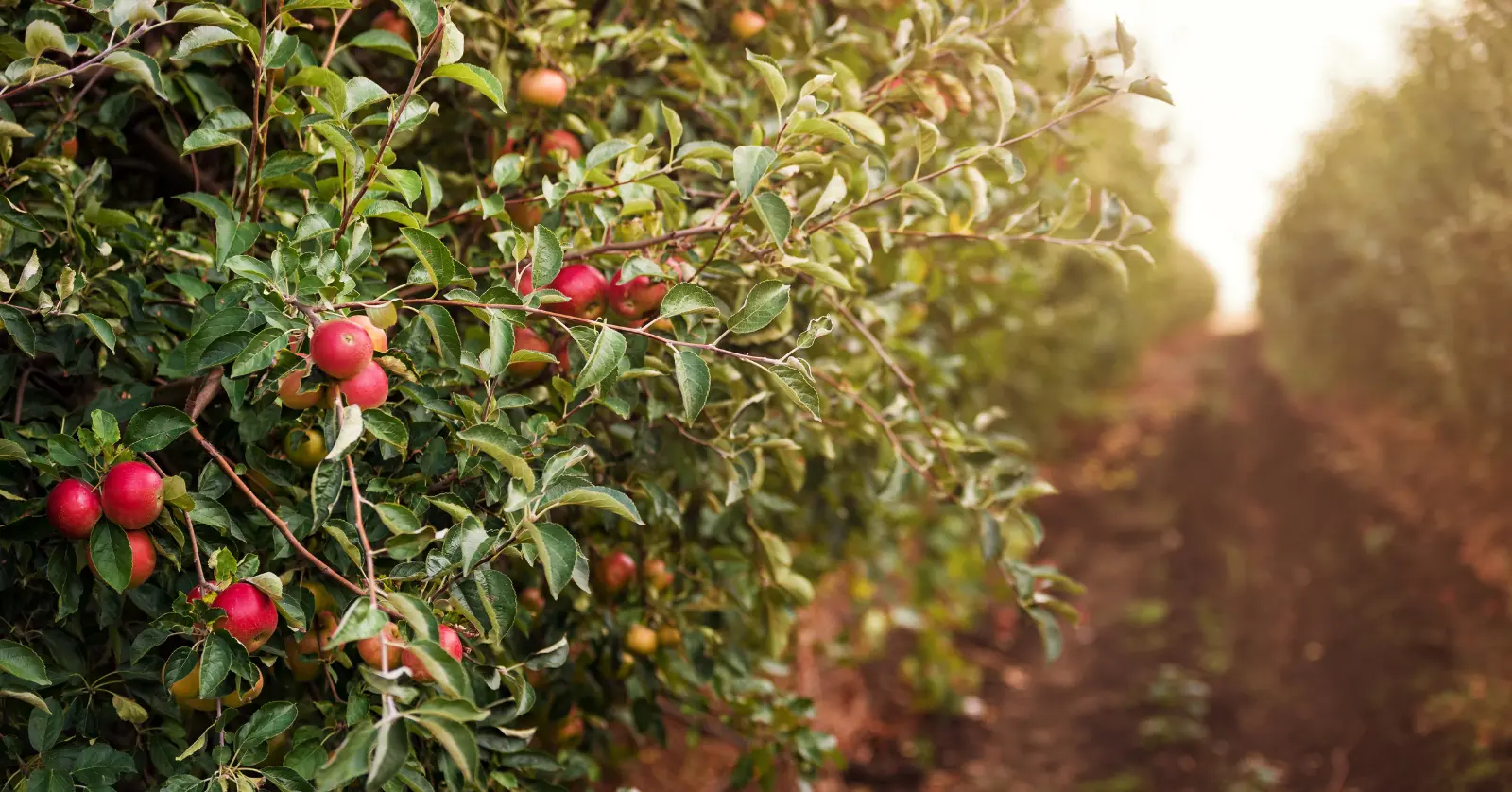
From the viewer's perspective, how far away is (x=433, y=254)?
123 cm

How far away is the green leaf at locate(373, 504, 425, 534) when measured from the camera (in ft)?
3.89

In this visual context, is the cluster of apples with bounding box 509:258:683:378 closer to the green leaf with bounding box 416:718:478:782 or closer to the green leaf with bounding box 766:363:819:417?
the green leaf with bounding box 766:363:819:417

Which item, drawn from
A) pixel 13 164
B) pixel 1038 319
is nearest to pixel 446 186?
pixel 13 164

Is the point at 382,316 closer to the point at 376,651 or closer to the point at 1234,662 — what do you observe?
the point at 376,651

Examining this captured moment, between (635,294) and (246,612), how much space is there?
71cm

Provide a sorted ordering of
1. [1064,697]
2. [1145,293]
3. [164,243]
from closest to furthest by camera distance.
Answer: [164,243] < [1064,697] < [1145,293]

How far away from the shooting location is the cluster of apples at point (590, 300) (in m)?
1.46

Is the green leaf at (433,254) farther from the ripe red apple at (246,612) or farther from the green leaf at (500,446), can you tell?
the ripe red apple at (246,612)

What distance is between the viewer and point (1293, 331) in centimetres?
979

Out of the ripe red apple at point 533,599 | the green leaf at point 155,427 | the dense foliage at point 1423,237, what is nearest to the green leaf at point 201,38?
the green leaf at point 155,427

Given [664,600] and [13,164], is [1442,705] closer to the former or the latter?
[664,600]

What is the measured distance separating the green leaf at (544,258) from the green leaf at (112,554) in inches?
23.5

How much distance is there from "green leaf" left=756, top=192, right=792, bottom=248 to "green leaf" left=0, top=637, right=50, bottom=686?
106 centimetres

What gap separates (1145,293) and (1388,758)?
773 centimetres
